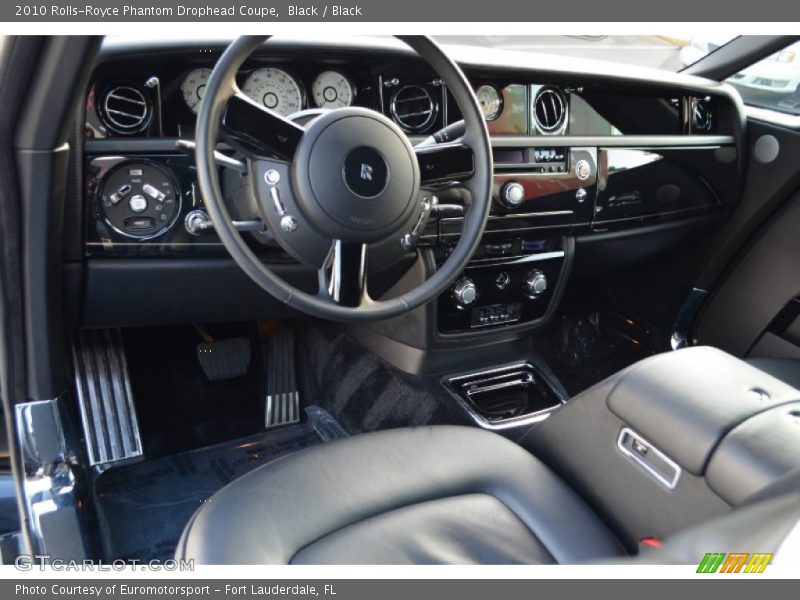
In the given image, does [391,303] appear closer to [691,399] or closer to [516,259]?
[691,399]

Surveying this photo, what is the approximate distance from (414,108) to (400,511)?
1.13m

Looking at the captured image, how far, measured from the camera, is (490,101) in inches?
81.4

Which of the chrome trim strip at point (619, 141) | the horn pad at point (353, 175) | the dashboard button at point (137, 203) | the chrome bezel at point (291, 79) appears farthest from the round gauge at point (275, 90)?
the chrome trim strip at point (619, 141)

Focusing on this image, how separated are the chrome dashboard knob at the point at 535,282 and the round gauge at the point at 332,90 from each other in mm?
788

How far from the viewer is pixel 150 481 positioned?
6.82 ft

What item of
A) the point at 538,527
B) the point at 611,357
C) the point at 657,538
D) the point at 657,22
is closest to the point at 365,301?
the point at 538,527

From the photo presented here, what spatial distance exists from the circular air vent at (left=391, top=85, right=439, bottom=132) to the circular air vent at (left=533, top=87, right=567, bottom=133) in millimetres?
352

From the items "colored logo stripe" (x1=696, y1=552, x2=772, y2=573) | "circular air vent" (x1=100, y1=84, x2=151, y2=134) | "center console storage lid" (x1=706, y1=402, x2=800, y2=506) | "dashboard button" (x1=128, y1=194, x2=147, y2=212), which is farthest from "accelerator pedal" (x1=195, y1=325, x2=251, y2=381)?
"colored logo stripe" (x1=696, y1=552, x2=772, y2=573)

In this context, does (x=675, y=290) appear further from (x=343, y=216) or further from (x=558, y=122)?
(x=343, y=216)

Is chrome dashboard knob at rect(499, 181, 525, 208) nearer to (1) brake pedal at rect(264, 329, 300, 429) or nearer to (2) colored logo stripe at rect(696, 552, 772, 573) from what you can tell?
(1) brake pedal at rect(264, 329, 300, 429)

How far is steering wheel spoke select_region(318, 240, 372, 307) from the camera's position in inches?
55.5

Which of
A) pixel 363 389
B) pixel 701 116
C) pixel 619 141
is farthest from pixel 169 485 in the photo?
pixel 701 116

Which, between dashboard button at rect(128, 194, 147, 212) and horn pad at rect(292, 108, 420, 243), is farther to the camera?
dashboard button at rect(128, 194, 147, 212)

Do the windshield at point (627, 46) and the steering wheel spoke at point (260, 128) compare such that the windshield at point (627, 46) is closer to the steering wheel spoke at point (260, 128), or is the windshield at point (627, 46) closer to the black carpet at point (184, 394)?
the steering wheel spoke at point (260, 128)
